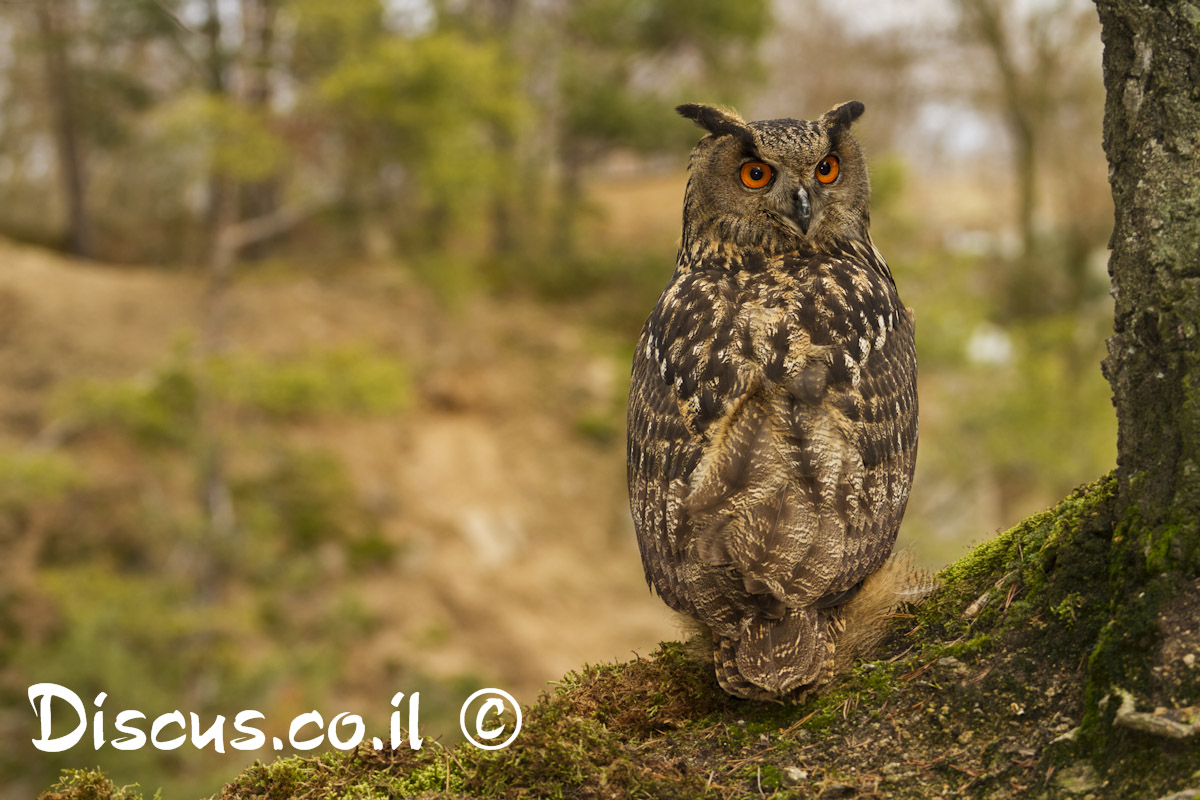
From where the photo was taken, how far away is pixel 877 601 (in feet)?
10.4

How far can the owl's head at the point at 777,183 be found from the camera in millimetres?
3539

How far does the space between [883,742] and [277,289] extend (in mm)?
16833

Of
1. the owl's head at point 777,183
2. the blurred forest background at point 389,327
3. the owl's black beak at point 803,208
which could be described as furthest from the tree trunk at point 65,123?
the owl's black beak at point 803,208

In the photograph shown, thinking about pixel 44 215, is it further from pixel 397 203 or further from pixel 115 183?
pixel 397 203

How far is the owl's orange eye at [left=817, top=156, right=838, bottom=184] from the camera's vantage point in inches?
143

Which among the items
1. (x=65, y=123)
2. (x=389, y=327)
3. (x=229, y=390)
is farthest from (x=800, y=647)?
(x=65, y=123)

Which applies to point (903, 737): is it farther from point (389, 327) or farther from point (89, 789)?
point (389, 327)

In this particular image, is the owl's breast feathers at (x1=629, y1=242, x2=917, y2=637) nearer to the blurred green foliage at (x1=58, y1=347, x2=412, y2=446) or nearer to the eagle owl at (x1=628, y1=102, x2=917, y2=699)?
the eagle owl at (x1=628, y1=102, x2=917, y2=699)

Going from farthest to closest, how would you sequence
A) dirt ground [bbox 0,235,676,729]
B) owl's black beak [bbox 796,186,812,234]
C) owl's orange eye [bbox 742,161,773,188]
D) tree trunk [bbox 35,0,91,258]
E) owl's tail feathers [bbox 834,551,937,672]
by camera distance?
tree trunk [bbox 35,0,91,258] → dirt ground [bbox 0,235,676,729] → owl's orange eye [bbox 742,161,773,188] → owl's black beak [bbox 796,186,812,234] → owl's tail feathers [bbox 834,551,937,672]

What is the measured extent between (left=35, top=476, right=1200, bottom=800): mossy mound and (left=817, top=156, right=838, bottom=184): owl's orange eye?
136 cm

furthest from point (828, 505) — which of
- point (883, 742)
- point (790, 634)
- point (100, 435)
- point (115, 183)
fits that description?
point (115, 183)

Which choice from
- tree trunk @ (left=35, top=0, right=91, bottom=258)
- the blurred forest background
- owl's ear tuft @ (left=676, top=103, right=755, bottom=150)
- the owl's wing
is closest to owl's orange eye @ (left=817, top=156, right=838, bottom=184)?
owl's ear tuft @ (left=676, top=103, right=755, bottom=150)

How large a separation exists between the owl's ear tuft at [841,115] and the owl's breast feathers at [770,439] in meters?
0.54

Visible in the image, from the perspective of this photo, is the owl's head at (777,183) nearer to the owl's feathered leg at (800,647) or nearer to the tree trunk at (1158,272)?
the tree trunk at (1158,272)
